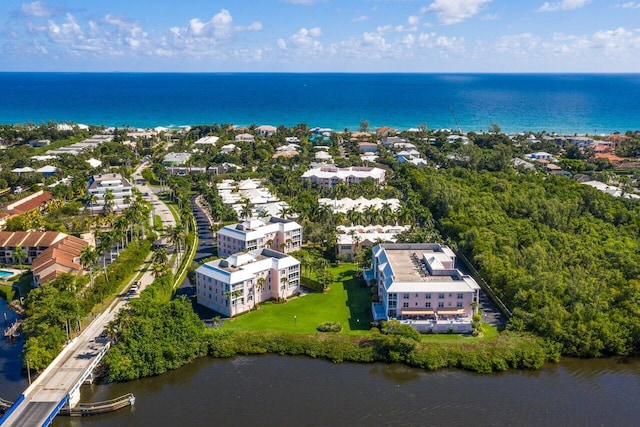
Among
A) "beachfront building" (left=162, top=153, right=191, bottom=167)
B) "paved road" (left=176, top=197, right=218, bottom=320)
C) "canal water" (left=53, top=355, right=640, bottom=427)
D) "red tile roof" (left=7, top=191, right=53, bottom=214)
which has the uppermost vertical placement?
"beachfront building" (left=162, top=153, right=191, bottom=167)

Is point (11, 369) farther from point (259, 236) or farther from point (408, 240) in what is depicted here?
point (408, 240)

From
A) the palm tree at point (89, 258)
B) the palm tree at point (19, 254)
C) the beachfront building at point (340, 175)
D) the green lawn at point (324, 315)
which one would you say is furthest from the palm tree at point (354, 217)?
the palm tree at point (19, 254)

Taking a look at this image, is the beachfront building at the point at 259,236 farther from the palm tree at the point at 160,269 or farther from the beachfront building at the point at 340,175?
the beachfront building at the point at 340,175

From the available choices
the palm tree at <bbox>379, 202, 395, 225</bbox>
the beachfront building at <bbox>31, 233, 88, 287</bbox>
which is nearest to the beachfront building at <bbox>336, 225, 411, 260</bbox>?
the palm tree at <bbox>379, 202, 395, 225</bbox>

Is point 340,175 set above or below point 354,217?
above

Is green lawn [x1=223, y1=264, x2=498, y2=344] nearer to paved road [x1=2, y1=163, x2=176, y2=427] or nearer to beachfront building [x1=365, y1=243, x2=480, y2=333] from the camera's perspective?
beachfront building [x1=365, y1=243, x2=480, y2=333]

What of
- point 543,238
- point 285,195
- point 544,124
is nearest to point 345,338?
point 543,238

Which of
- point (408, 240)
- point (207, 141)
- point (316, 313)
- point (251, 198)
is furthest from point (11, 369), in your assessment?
point (207, 141)
